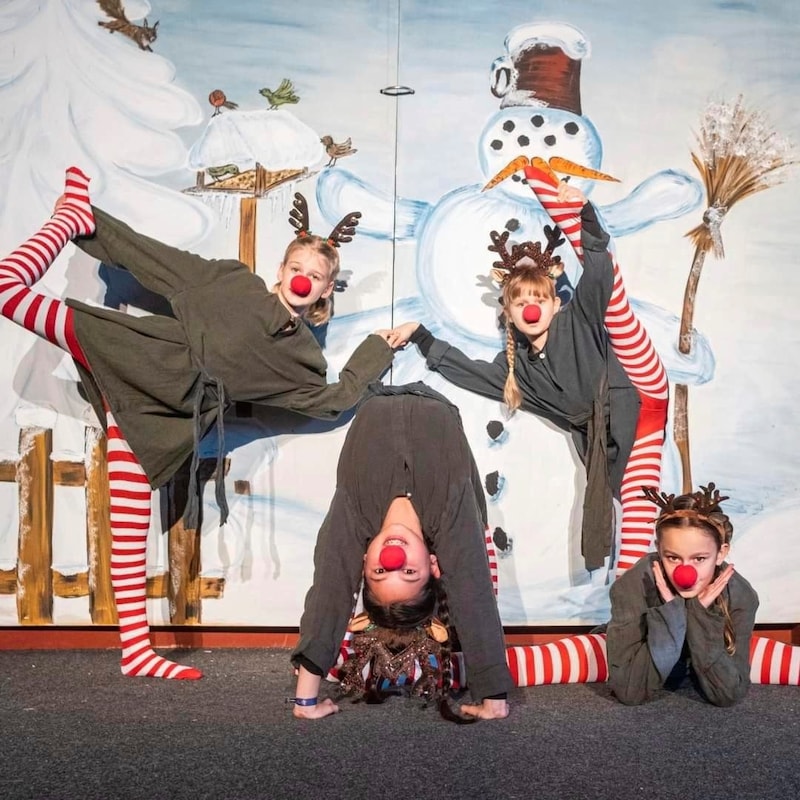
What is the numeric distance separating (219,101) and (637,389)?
151cm

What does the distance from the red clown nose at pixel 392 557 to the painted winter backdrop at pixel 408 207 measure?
2.32ft

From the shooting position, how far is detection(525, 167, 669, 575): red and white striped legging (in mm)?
2830

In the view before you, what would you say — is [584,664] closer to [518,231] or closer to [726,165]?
[518,231]

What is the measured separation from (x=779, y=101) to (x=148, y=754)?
2553 mm

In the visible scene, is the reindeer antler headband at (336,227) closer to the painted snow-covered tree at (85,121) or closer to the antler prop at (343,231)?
the antler prop at (343,231)

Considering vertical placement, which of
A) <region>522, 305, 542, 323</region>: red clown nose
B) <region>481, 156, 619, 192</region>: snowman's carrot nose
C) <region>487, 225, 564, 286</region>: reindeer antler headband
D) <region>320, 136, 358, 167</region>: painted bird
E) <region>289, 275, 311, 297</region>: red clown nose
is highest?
<region>320, 136, 358, 167</region>: painted bird

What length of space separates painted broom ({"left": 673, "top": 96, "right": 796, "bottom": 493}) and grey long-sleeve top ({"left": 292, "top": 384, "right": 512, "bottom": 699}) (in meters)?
0.99

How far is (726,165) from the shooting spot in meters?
3.01

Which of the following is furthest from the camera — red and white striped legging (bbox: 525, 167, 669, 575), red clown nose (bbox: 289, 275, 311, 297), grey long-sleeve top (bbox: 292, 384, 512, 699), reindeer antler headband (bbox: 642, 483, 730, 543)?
red and white striped legging (bbox: 525, 167, 669, 575)

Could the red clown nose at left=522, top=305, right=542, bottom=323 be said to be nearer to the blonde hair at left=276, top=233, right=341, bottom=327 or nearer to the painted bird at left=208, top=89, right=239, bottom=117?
the blonde hair at left=276, top=233, right=341, bottom=327

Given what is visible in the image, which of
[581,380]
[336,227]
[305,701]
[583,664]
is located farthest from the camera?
[336,227]

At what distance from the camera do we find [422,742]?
207cm

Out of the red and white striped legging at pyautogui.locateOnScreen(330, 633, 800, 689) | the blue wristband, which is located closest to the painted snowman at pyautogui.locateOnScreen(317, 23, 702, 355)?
the red and white striped legging at pyautogui.locateOnScreen(330, 633, 800, 689)

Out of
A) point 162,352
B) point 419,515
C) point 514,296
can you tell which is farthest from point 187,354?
point 514,296
